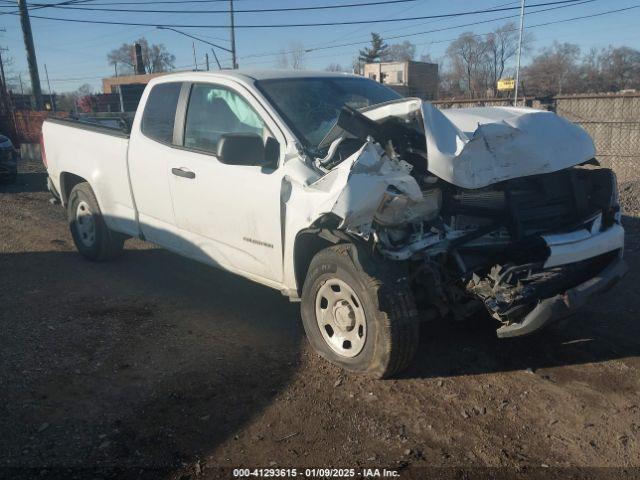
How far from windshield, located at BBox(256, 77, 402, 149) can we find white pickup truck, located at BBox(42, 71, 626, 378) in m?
0.02

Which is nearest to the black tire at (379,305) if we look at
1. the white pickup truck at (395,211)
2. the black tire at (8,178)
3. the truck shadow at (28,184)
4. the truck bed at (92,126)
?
the white pickup truck at (395,211)

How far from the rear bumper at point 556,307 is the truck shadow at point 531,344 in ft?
0.34

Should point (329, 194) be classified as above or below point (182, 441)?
above

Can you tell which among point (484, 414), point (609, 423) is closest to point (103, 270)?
point (484, 414)

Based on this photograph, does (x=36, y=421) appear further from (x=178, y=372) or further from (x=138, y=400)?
(x=178, y=372)

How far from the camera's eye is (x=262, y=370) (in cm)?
384

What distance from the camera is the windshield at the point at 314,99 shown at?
13.3 ft

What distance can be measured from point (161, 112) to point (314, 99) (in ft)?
5.28

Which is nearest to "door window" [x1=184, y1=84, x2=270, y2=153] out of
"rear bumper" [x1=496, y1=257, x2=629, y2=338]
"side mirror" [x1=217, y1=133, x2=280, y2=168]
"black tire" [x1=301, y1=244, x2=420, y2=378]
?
"side mirror" [x1=217, y1=133, x2=280, y2=168]

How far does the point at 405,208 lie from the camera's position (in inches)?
132

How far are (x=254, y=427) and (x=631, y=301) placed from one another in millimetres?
3503

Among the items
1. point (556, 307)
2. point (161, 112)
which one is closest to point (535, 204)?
point (556, 307)
